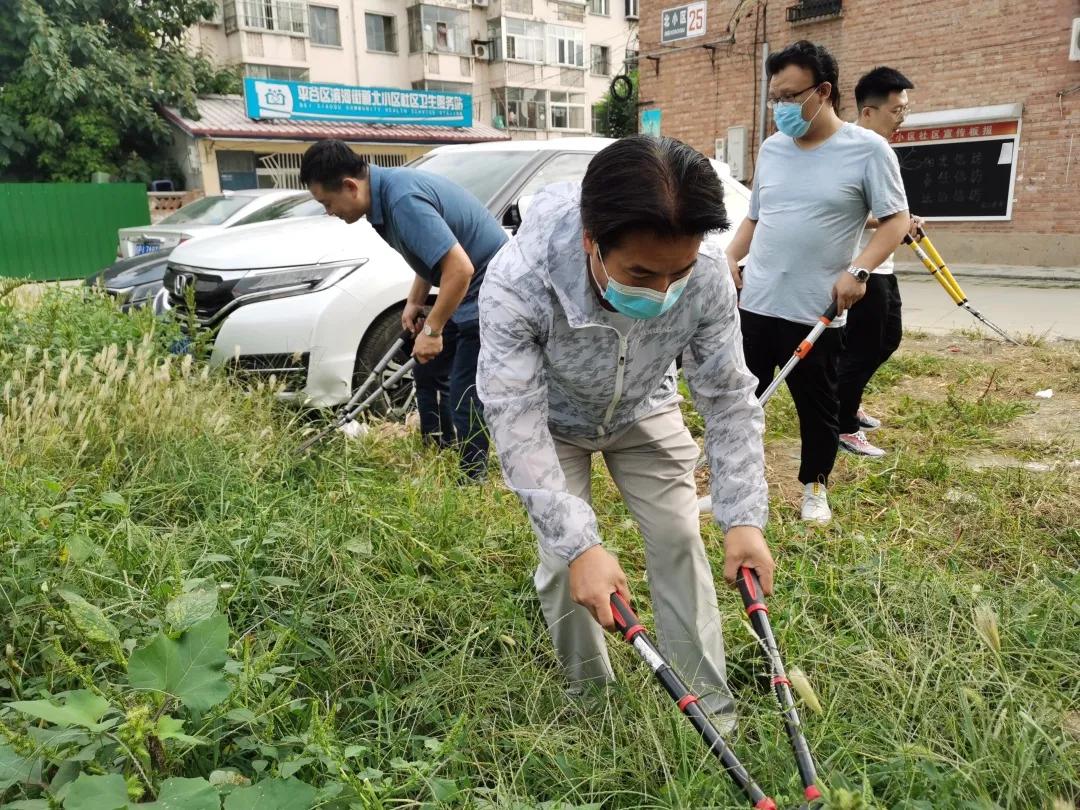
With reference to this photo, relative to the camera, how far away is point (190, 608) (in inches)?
71.4

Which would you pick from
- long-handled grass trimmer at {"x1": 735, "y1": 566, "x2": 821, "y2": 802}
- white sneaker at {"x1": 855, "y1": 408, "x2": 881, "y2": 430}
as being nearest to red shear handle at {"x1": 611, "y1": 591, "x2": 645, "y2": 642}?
long-handled grass trimmer at {"x1": 735, "y1": 566, "x2": 821, "y2": 802}

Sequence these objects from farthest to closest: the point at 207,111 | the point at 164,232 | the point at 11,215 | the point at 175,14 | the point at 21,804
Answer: the point at 207,111 < the point at 175,14 < the point at 11,215 < the point at 164,232 < the point at 21,804

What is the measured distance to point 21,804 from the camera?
4.69 ft

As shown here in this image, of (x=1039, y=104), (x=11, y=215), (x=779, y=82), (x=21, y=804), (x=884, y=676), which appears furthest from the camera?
(x=11, y=215)

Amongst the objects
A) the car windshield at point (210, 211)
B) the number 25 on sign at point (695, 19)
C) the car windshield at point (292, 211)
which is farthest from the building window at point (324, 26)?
the car windshield at point (292, 211)

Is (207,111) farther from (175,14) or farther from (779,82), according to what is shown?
(779,82)

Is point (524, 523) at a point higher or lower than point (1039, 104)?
lower

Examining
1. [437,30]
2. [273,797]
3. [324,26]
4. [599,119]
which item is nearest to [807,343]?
[273,797]

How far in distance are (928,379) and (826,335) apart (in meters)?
2.88

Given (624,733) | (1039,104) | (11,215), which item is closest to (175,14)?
(11,215)

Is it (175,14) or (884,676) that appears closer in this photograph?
(884,676)

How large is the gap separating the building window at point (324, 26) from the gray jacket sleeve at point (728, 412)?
95.2ft

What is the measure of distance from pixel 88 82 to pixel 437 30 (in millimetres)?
15194

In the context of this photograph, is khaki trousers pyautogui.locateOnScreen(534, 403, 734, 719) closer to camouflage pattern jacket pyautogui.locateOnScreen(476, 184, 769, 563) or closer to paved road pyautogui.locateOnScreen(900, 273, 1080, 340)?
camouflage pattern jacket pyautogui.locateOnScreen(476, 184, 769, 563)
